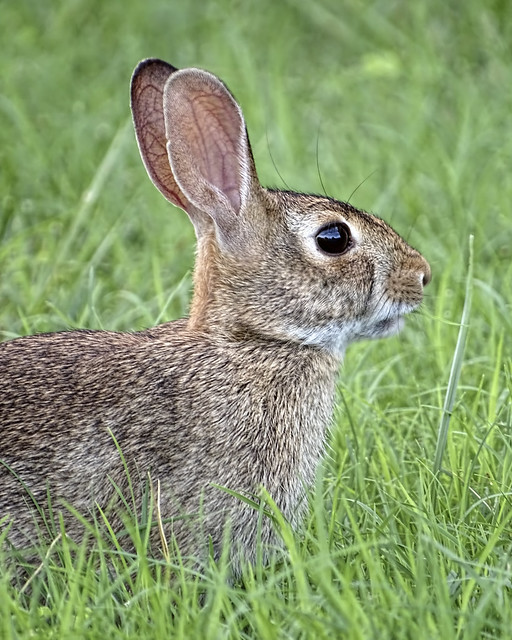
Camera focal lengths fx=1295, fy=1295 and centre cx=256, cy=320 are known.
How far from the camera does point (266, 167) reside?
268 inches

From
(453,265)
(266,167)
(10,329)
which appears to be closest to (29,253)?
(10,329)

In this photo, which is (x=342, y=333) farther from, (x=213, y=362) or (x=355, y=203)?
(x=355, y=203)

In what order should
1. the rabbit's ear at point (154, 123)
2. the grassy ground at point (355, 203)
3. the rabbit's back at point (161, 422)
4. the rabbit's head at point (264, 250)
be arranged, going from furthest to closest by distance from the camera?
the rabbit's ear at point (154, 123) → the rabbit's head at point (264, 250) → the rabbit's back at point (161, 422) → the grassy ground at point (355, 203)

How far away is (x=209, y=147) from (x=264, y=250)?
1.27ft

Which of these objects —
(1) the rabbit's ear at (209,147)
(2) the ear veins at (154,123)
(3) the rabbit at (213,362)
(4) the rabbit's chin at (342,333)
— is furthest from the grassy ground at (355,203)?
(1) the rabbit's ear at (209,147)

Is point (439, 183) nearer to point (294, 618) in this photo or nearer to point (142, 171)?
point (142, 171)

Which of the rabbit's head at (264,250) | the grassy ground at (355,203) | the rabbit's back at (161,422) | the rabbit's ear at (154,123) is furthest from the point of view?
the rabbit's ear at (154,123)

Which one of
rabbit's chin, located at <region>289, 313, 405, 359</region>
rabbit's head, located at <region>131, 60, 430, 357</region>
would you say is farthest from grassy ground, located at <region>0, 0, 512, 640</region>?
rabbit's head, located at <region>131, 60, 430, 357</region>

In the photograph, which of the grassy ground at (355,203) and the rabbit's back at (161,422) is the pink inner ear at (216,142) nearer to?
the rabbit's back at (161,422)

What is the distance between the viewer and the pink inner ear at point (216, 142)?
4.20 metres

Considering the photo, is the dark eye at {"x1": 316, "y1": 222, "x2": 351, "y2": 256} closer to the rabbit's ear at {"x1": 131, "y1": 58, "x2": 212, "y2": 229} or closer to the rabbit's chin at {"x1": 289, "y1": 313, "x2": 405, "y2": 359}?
the rabbit's chin at {"x1": 289, "y1": 313, "x2": 405, "y2": 359}

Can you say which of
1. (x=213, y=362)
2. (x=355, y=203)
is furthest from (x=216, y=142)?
(x=355, y=203)

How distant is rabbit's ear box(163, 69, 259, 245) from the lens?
4156 mm

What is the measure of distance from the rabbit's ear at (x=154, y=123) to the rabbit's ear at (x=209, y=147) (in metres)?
0.20
